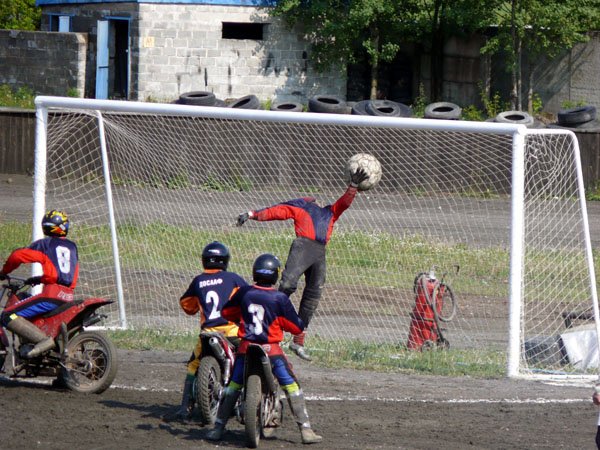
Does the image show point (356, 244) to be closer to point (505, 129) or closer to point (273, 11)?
point (505, 129)

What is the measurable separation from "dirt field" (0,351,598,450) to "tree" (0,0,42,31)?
2571cm

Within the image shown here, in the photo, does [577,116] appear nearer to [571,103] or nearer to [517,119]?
[517,119]

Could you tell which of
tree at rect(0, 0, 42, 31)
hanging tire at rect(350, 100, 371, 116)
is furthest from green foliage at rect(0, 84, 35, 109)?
hanging tire at rect(350, 100, 371, 116)

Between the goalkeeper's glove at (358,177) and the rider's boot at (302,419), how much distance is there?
3.14 metres

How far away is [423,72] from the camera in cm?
3084

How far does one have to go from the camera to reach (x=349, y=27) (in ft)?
94.5

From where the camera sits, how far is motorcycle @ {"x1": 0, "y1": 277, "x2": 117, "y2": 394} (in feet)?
27.5

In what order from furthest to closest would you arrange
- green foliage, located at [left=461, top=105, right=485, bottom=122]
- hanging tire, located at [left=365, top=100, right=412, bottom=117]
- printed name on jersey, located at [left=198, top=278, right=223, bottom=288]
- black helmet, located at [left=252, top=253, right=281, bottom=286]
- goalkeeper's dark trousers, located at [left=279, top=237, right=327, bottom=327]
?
green foliage, located at [left=461, top=105, right=485, bottom=122], hanging tire, located at [left=365, top=100, right=412, bottom=117], goalkeeper's dark trousers, located at [left=279, top=237, right=327, bottom=327], printed name on jersey, located at [left=198, top=278, right=223, bottom=288], black helmet, located at [left=252, top=253, right=281, bottom=286]

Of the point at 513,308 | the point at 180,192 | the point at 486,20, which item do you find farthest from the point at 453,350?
the point at 486,20

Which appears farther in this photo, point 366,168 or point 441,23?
point 441,23

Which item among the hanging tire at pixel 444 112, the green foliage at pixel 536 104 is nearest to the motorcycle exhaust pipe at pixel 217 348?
the hanging tire at pixel 444 112

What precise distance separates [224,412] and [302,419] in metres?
0.53

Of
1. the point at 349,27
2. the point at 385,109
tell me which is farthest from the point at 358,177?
the point at 349,27

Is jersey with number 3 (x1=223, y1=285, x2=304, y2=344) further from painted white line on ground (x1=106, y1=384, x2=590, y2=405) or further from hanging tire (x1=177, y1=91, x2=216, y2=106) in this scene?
hanging tire (x1=177, y1=91, x2=216, y2=106)
